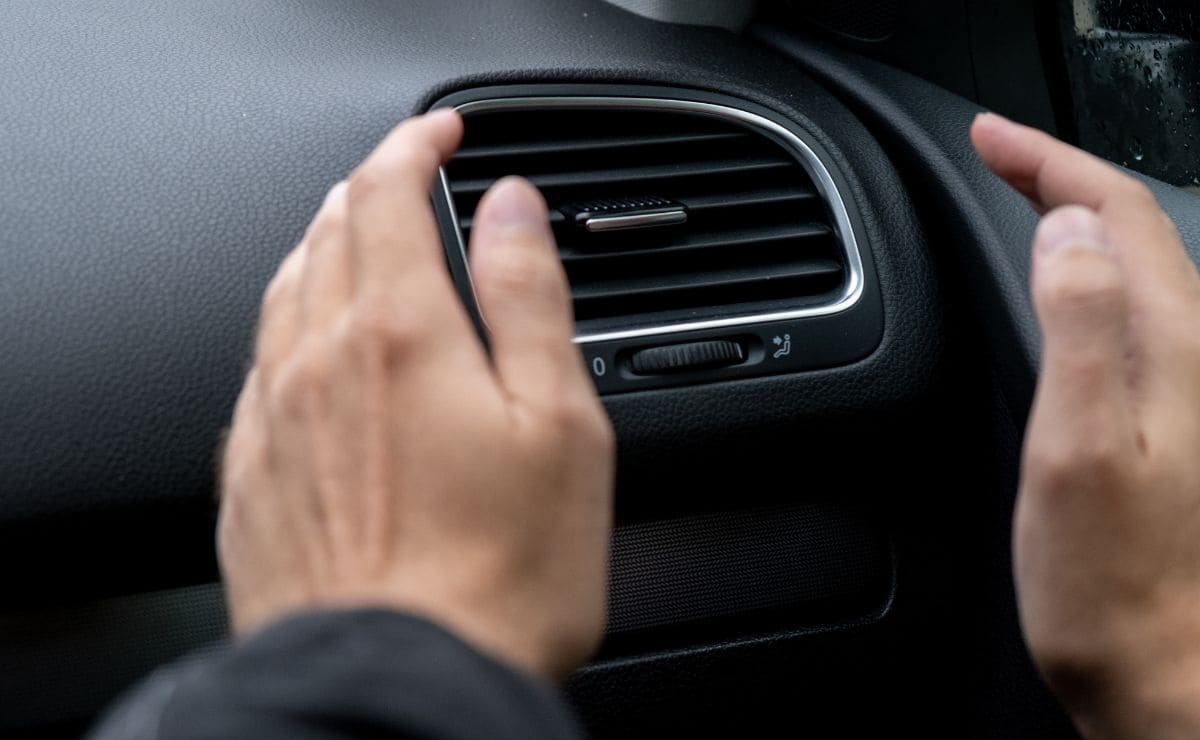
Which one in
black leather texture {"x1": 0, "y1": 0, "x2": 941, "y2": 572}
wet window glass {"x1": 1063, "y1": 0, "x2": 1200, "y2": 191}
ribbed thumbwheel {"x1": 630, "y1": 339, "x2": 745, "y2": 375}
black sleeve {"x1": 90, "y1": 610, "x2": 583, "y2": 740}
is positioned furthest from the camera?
wet window glass {"x1": 1063, "y1": 0, "x2": 1200, "y2": 191}

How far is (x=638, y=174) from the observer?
128 cm

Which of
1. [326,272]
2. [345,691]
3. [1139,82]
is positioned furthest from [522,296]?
[1139,82]

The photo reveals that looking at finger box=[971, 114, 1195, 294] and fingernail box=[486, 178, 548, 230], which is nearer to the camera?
fingernail box=[486, 178, 548, 230]

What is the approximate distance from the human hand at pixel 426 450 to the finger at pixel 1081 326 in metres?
0.26

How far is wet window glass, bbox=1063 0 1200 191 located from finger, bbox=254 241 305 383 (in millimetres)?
1024

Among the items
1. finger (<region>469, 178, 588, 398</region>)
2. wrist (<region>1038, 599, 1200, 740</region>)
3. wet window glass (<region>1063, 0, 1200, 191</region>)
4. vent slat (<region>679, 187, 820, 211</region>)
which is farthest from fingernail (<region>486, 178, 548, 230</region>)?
wet window glass (<region>1063, 0, 1200, 191</region>)

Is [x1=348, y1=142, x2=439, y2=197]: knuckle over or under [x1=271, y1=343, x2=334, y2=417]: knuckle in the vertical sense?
over

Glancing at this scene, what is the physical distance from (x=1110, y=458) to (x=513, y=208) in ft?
1.18

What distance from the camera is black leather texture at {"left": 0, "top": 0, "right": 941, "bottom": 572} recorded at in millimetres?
1069

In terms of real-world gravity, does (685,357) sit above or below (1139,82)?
below

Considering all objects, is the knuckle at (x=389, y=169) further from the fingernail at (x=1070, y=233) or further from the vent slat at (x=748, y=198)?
the vent slat at (x=748, y=198)

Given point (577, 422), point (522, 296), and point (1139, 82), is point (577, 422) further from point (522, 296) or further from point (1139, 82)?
point (1139, 82)

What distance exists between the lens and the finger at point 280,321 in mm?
752

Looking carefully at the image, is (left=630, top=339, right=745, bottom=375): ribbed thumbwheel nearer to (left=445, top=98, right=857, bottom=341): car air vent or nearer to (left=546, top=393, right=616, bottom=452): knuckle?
(left=445, top=98, right=857, bottom=341): car air vent
